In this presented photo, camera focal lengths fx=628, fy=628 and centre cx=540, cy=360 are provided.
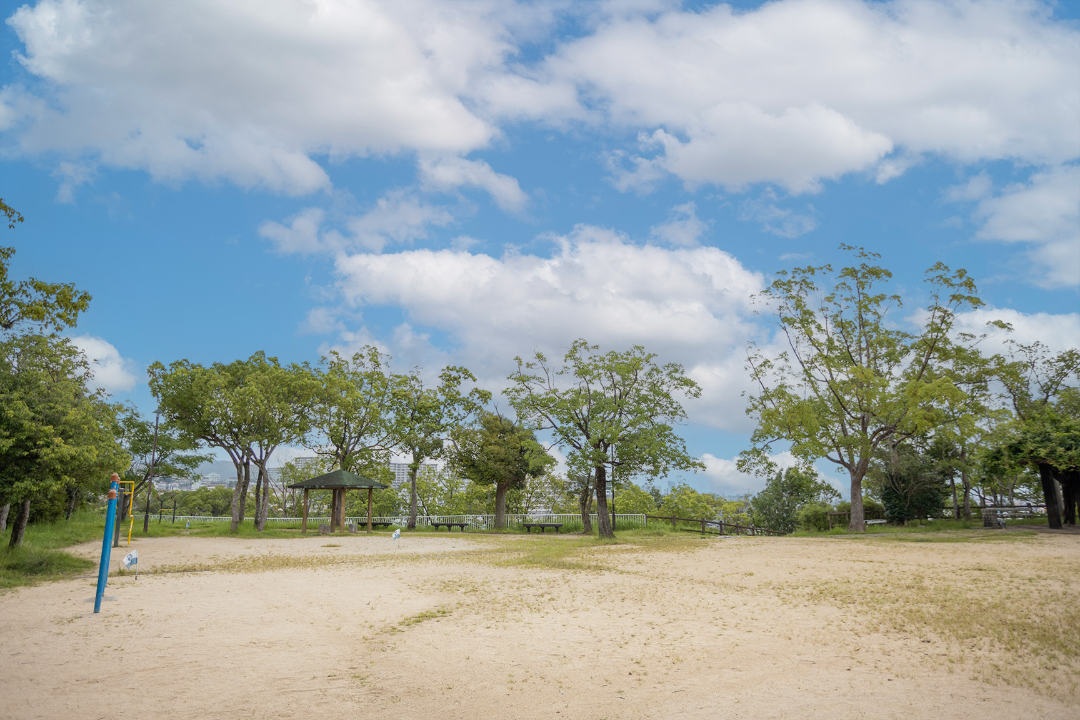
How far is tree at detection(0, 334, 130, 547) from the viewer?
38.8 feet

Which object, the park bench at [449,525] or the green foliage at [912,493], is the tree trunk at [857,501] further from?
the park bench at [449,525]

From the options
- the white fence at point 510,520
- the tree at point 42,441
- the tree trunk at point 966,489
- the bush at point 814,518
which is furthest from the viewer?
the white fence at point 510,520

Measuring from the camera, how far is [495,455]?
108 feet

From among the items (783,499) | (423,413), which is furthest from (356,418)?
(783,499)

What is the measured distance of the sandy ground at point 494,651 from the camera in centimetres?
480

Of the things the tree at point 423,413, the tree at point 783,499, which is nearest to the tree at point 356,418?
the tree at point 423,413

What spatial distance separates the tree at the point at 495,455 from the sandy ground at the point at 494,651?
21158 millimetres

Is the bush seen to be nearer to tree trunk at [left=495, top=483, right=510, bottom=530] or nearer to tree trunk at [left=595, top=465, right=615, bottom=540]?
tree trunk at [left=595, top=465, right=615, bottom=540]

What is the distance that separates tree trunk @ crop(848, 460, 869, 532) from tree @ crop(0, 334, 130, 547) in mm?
23576

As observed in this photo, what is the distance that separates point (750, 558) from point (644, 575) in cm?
424

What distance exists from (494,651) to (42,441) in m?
10.8

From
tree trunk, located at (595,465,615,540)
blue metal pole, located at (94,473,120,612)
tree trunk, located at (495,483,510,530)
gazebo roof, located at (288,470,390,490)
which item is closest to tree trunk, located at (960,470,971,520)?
tree trunk, located at (595,465,615,540)

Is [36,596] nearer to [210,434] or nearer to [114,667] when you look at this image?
[114,667]

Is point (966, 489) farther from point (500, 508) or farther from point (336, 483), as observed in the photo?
point (336, 483)
